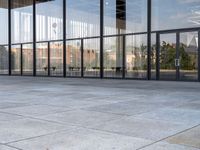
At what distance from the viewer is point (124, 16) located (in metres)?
22.8

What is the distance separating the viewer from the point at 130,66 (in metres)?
21.9

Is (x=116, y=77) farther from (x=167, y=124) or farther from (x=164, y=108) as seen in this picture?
(x=167, y=124)

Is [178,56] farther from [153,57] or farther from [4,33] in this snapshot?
[4,33]

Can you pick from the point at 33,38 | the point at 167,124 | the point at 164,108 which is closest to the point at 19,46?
the point at 33,38

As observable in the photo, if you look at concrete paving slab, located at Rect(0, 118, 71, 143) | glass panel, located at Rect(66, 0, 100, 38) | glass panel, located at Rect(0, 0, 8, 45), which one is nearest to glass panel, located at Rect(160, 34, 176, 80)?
glass panel, located at Rect(66, 0, 100, 38)

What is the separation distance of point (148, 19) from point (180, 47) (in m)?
2.85

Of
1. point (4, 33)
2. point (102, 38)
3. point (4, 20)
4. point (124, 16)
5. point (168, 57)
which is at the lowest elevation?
point (168, 57)

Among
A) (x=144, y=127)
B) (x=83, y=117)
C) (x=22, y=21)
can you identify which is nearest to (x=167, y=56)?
(x=83, y=117)

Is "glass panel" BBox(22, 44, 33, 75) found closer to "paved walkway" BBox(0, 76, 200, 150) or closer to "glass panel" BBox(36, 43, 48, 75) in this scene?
"glass panel" BBox(36, 43, 48, 75)

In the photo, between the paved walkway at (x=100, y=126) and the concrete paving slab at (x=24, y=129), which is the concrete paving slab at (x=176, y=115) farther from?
the concrete paving slab at (x=24, y=129)

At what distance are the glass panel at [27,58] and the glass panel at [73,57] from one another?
15.1 ft

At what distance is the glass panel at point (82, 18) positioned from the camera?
24.1 m

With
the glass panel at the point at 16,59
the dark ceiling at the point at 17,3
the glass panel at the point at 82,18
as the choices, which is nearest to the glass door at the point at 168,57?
the glass panel at the point at 82,18

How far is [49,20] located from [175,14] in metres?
11.2
